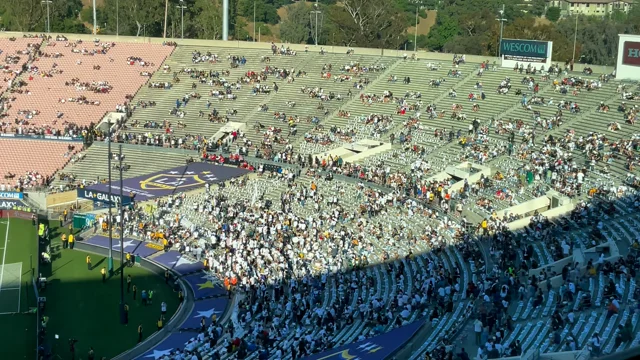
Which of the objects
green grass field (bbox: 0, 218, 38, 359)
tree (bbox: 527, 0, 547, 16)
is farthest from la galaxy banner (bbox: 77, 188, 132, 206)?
tree (bbox: 527, 0, 547, 16)

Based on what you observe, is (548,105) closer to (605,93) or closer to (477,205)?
(605,93)

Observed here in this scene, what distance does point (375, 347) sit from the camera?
894 inches

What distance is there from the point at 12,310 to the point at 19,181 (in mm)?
20261

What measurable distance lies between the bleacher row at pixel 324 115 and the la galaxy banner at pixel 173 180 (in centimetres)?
127

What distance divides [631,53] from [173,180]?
948 inches

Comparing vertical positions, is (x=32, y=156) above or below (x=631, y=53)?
below

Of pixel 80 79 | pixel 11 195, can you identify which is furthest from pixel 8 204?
pixel 80 79

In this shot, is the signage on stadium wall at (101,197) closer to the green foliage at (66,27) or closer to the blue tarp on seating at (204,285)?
the blue tarp on seating at (204,285)

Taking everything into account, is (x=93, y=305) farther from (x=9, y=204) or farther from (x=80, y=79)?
(x=80, y=79)

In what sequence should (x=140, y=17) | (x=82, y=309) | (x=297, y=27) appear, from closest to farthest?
(x=82, y=309)
(x=140, y=17)
(x=297, y=27)

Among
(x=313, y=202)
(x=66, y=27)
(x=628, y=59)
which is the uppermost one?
(x=66, y=27)

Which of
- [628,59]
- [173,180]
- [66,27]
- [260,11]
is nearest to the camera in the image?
[628,59]

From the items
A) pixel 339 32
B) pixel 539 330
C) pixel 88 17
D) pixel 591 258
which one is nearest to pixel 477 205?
pixel 591 258

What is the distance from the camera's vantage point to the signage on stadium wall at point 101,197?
4231 cm
